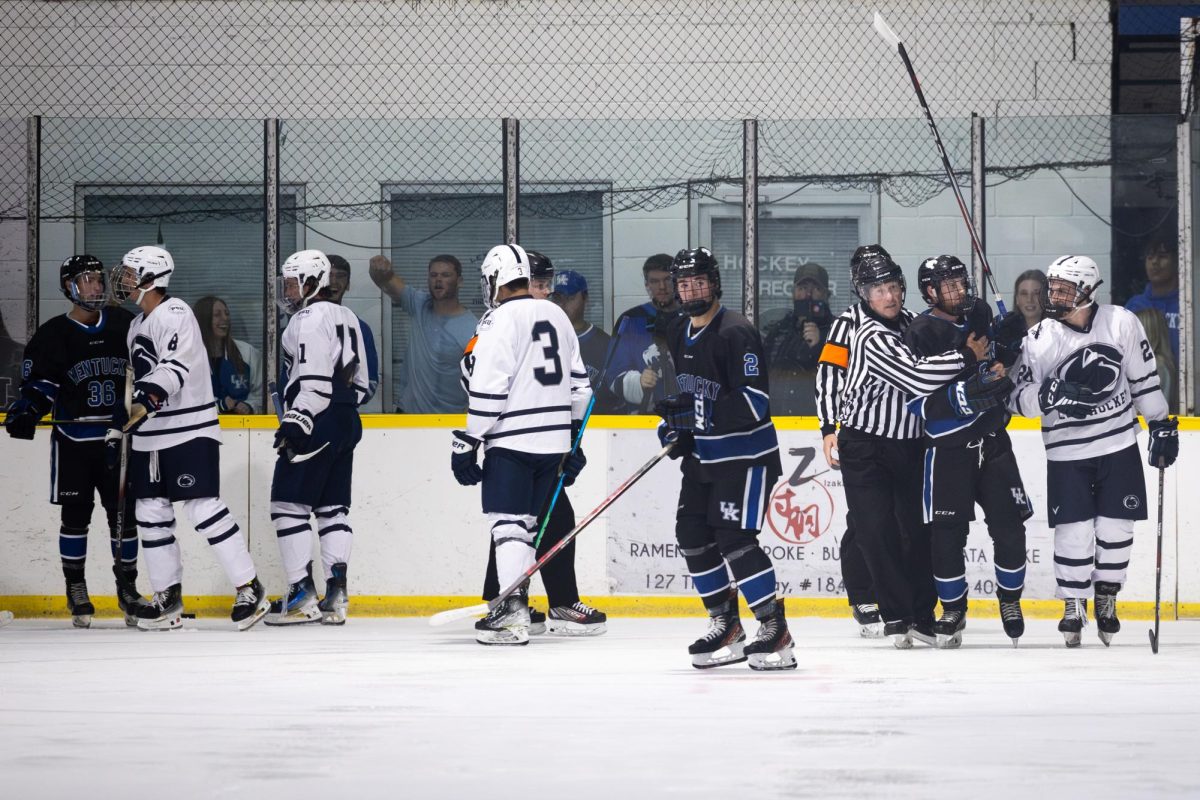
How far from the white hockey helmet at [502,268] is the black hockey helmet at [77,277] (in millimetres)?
1693

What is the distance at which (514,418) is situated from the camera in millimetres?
6043

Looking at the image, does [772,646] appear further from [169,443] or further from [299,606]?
[169,443]

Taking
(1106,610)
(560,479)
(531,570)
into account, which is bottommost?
(1106,610)

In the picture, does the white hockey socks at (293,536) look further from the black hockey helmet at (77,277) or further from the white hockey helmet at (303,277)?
the black hockey helmet at (77,277)

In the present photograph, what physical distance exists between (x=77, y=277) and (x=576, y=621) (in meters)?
2.35

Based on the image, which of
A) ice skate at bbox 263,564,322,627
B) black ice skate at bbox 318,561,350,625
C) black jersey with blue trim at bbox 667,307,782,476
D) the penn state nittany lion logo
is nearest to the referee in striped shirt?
the penn state nittany lion logo

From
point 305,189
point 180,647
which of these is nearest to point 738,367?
point 180,647

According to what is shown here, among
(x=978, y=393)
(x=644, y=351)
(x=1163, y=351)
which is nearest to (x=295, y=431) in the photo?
(x=644, y=351)

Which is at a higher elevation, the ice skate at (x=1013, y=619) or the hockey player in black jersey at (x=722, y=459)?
the hockey player in black jersey at (x=722, y=459)

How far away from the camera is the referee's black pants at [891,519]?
5.94 metres

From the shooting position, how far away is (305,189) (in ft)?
24.8

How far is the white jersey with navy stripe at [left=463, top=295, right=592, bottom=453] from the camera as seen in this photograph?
5965 mm

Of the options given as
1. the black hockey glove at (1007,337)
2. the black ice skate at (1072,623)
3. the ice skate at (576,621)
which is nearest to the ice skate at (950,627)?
the black ice skate at (1072,623)

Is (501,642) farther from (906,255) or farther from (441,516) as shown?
(906,255)
